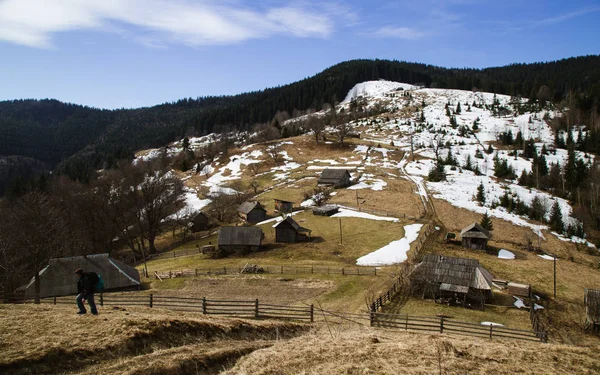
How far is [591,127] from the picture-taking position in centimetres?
11256

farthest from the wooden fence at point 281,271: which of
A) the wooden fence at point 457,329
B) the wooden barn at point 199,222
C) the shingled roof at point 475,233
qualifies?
the wooden barn at point 199,222

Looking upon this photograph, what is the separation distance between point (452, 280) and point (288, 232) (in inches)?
988

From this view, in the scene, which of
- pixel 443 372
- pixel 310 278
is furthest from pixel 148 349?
pixel 310 278

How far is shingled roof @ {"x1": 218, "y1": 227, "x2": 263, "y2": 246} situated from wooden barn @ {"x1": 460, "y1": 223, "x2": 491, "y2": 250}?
27355 mm

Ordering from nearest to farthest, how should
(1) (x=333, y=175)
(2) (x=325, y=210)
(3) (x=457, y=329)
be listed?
(3) (x=457, y=329) → (2) (x=325, y=210) → (1) (x=333, y=175)

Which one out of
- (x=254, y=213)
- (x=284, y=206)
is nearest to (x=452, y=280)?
(x=284, y=206)

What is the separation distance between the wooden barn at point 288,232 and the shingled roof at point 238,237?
128 inches

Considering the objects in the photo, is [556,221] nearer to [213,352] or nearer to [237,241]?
[237,241]

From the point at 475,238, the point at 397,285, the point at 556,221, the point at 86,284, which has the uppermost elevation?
the point at 86,284

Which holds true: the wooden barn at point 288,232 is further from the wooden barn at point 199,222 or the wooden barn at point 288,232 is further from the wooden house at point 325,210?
the wooden barn at point 199,222

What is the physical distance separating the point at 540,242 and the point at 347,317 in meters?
39.0

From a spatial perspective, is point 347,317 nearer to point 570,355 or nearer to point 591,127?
point 570,355

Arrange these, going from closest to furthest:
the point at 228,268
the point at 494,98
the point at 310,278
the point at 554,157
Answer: the point at 310,278 → the point at 228,268 → the point at 554,157 → the point at 494,98

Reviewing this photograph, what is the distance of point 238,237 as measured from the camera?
49719 millimetres
